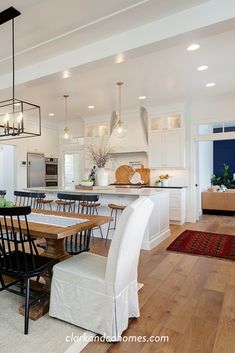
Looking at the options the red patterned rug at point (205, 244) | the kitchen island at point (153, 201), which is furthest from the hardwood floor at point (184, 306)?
the kitchen island at point (153, 201)

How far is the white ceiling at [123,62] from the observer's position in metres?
2.45

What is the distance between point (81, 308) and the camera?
1.85 metres

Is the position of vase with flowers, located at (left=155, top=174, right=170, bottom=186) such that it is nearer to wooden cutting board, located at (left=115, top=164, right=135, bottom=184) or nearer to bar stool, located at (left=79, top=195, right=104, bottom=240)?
wooden cutting board, located at (left=115, top=164, right=135, bottom=184)

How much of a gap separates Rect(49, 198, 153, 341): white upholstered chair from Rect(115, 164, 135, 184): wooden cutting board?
524 centimetres

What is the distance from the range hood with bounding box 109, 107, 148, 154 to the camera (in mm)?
6645

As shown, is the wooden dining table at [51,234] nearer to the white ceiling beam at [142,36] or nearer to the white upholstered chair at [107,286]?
the white upholstered chair at [107,286]

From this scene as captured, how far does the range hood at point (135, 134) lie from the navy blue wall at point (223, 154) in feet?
14.5

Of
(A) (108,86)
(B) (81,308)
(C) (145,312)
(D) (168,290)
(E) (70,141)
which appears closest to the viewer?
(B) (81,308)

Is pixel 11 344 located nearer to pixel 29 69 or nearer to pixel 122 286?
pixel 122 286

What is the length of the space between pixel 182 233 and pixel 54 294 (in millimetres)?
3479

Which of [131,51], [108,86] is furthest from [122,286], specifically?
[108,86]

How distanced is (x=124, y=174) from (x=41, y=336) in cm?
571

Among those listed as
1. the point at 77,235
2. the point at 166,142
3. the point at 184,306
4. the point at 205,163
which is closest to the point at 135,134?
the point at 166,142

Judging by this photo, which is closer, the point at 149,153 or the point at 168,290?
the point at 168,290
